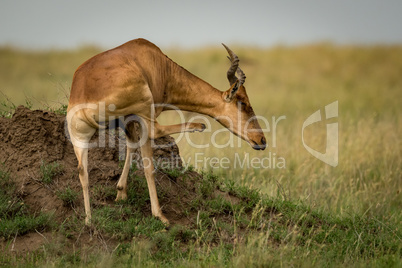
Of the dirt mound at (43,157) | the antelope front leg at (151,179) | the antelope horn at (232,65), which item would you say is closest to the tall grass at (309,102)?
the dirt mound at (43,157)

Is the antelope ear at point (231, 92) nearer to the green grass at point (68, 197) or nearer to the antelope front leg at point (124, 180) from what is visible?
the antelope front leg at point (124, 180)

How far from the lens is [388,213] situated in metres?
8.78

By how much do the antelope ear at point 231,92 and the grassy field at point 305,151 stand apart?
1491mm

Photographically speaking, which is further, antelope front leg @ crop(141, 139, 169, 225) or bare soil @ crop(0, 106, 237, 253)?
bare soil @ crop(0, 106, 237, 253)

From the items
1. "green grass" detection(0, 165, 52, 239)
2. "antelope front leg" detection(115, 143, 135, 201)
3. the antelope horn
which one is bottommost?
"green grass" detection(0, 165, 52, 239)

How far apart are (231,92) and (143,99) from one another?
1.32 m

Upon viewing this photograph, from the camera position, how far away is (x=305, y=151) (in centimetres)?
1148

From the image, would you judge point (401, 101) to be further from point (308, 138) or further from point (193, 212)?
point (193, 212)

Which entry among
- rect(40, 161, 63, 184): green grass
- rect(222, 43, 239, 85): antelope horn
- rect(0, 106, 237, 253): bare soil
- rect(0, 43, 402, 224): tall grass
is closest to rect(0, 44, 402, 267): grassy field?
rect(0, 43, 402, 224): tall grass

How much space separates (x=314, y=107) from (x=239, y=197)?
9.87 metres

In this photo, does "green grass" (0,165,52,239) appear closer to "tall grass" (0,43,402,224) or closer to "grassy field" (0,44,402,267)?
"grassy field" (0,44,402,267)

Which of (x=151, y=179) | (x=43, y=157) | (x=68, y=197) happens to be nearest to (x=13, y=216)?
(x=68, y=197)

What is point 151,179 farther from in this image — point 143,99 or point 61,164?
point 61,164

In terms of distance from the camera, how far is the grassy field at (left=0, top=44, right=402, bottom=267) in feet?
20.3
